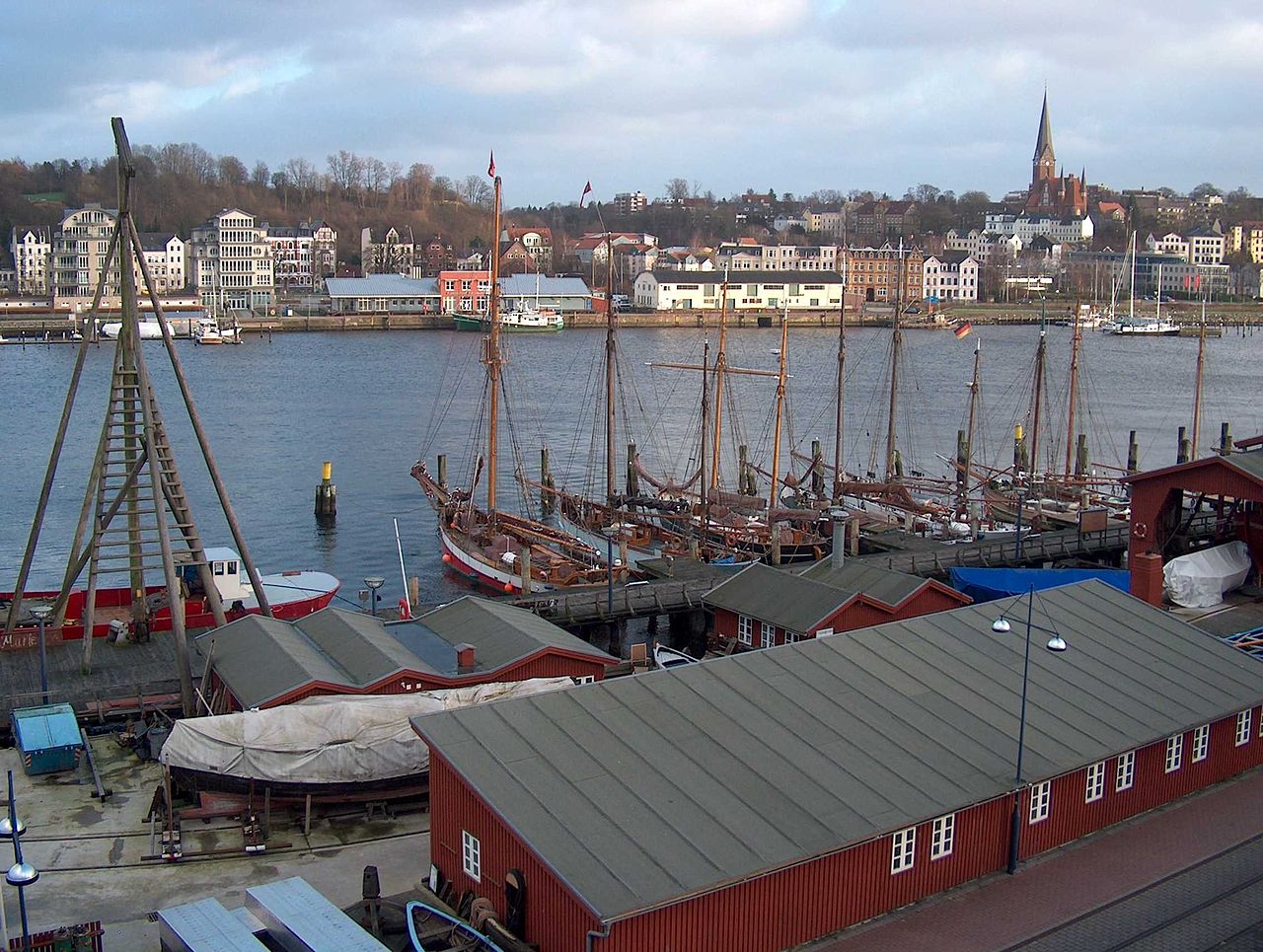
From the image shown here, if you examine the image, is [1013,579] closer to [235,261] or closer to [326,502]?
[326,502]

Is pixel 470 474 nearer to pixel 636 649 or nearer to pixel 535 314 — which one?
pixel 636 649

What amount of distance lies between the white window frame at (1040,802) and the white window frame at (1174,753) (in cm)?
265

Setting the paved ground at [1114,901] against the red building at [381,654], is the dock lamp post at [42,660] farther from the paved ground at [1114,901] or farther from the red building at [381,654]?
the paved ground at [1114,901]

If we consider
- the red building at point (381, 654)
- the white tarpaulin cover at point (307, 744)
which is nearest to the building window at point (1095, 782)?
the white tarpaulin cover at point (307, 744)

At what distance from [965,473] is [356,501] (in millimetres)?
22574

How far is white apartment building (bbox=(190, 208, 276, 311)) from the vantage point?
142750 mm

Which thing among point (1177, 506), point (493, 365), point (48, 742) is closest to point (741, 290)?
point (493, 365)

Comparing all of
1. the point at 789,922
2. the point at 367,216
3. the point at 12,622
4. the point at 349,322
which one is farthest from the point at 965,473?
the point at 367,216

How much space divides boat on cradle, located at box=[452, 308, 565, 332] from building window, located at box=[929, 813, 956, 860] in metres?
115

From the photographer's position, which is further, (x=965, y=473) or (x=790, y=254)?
(x=790, y=254)

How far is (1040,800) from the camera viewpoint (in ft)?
55.1

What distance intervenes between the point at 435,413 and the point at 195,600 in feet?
159

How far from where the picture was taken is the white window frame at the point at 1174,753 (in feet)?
60.7

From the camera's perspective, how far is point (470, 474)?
57031 millimetres
